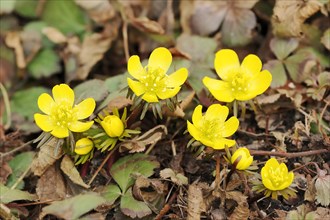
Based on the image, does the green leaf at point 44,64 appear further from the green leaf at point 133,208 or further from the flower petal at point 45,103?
the green leaf at point 133,208

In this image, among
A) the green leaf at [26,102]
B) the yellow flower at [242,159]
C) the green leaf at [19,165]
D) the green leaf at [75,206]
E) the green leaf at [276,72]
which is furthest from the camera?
the green leaf at [26,102]

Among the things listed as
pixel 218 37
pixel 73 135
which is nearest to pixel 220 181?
pixel 73 135

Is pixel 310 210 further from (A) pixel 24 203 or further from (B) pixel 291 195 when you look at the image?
(A) pixel 24 203

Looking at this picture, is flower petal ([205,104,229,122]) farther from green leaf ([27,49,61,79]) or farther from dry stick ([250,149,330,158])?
green leaf ([27,49,61,79])

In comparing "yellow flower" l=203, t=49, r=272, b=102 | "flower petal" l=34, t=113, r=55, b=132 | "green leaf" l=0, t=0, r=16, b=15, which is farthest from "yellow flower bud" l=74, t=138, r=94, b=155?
"green leaf" l=0, t=0, r=16, b=15

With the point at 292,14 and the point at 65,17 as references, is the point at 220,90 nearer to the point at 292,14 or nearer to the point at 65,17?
the point at 292,14

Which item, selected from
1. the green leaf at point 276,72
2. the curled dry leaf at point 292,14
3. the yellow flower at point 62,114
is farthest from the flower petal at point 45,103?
the curled dry leaf at point 292,14
